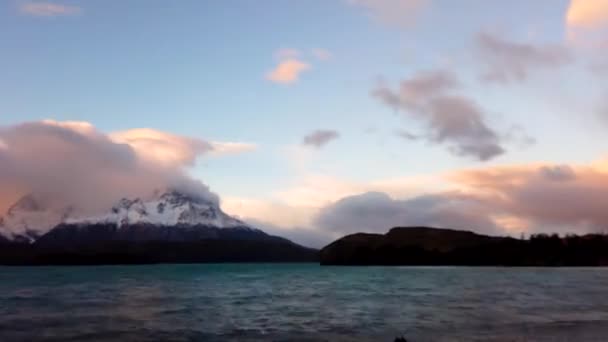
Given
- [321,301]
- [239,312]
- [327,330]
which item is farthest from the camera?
[321,301]

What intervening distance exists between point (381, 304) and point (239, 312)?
21.9m

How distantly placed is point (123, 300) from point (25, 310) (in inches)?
685

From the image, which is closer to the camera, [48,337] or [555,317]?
[48,337]

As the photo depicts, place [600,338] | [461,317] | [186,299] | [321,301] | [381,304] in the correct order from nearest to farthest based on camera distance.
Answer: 1. [600,338]
2. [461,317]
3. [381,304]
4. [321,301]
5. [186,299]

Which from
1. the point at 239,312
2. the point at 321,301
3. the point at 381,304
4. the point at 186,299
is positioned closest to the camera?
the point at 239,312

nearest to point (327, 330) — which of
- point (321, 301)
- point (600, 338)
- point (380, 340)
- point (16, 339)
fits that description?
point (380, 340)

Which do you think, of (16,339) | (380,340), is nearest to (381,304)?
(380,340)

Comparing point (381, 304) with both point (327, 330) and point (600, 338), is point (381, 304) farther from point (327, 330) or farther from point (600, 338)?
point (600, 338)

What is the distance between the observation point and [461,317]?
70562mm

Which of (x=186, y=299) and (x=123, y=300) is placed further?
(x=186, y=299)

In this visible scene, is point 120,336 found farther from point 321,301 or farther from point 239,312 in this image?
point 321,301

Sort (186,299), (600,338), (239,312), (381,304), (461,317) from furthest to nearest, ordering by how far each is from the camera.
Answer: (186,299) < (381,304) < (239,312) < (461,317) < (600,338)

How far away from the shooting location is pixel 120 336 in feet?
186

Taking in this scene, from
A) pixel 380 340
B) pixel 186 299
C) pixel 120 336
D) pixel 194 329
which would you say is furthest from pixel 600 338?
pixel 186 299
